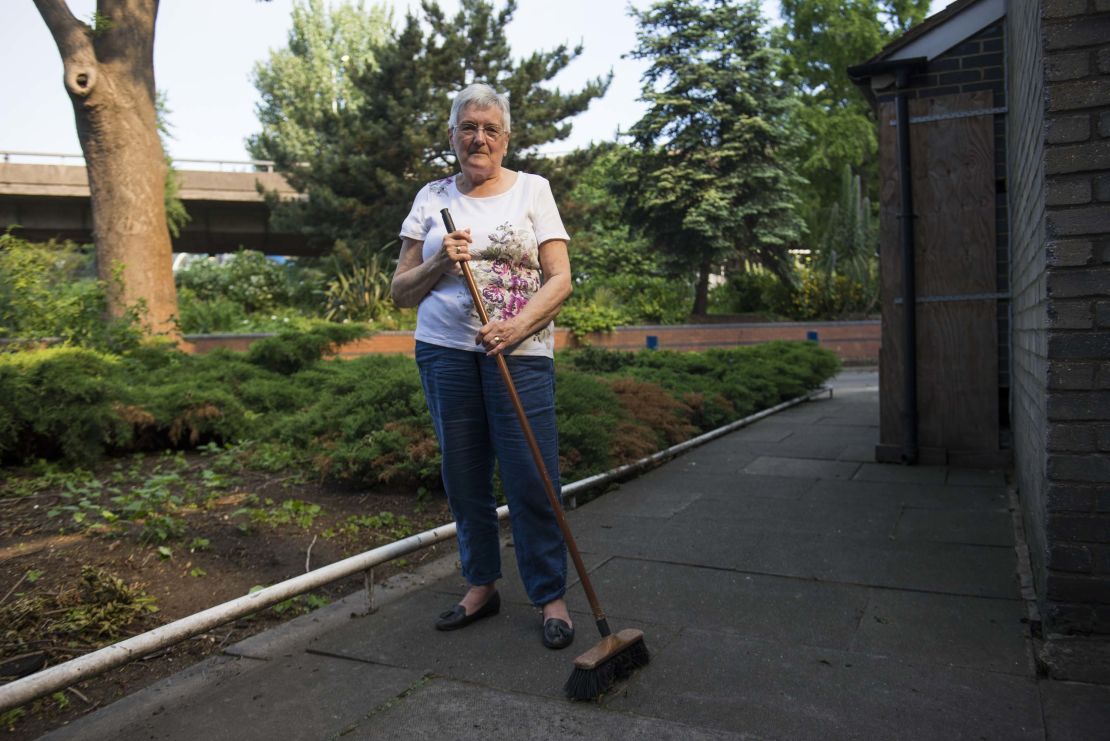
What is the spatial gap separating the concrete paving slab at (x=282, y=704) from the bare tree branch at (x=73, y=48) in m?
10.4

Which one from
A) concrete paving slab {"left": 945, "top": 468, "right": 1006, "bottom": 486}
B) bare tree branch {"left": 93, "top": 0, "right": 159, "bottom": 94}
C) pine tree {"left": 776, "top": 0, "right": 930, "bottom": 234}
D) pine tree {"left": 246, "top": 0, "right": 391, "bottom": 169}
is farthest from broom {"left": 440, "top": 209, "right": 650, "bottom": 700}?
pine tree {"left": 246, "top": 0, "right": 391, "bottom": 169}

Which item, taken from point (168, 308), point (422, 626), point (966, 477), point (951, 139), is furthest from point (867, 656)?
point (168, 308)

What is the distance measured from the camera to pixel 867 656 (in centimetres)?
309

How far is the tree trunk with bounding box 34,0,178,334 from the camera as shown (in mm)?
11281

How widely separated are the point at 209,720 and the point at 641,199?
938 inches

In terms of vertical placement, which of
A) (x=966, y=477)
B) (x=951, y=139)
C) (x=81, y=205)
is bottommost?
(x=966, y=477)

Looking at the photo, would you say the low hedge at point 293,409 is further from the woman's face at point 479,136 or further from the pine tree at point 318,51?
the pine tree at point 318,51

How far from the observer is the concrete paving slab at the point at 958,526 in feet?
15.3

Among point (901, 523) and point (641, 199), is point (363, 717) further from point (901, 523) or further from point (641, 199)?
point (641, 199)

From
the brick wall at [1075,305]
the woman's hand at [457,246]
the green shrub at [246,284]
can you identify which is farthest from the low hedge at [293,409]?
the green shrub at [246,284]

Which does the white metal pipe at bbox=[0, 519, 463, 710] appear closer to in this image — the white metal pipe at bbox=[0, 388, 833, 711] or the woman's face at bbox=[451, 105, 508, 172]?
the white metal pipe at bbox=[0, 388, 833, 711]

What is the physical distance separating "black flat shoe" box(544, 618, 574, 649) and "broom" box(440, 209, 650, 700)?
229 mm

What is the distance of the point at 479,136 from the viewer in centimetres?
332

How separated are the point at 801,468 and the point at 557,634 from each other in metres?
4.04
